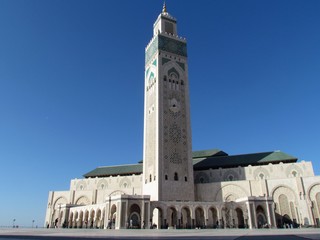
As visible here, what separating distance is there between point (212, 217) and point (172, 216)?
4.21m

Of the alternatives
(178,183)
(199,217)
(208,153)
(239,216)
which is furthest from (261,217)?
(208,153)

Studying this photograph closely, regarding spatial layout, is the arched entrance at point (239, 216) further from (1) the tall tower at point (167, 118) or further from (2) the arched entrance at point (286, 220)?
(1) the tall tower at point (167, 118)

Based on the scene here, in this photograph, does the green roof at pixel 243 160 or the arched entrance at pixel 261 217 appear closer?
the arched entrance at pixel 261 217

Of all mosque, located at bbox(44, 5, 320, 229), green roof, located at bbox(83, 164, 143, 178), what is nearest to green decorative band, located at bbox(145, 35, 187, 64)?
mosque, located at bbox(44, 5, 320, 229)

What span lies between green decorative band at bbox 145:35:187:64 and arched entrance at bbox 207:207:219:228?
20.4 meters

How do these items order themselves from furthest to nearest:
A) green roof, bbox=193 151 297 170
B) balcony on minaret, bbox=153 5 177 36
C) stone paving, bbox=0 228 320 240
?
balcony on minaret, bbox=153 5 177 36
green roof, bbox=193 151 297 170
stone paving, bbox=0 228 320 240

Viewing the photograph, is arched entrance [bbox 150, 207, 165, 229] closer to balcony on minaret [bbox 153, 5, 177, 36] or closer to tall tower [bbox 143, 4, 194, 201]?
tall tower [bbox 143, 4, 194, 201]

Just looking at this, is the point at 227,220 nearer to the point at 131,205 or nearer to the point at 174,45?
the point at 131,205

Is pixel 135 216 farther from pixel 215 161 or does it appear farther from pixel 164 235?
pixel 164 235

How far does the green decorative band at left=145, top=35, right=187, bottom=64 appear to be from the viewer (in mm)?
35972

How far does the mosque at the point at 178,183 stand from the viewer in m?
26.5

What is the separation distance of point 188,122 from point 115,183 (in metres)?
14.7

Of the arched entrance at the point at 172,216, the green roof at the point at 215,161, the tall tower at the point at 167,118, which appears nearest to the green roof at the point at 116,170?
the green roof at the point at 215,161

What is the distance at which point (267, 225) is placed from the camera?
25250 millimetres
